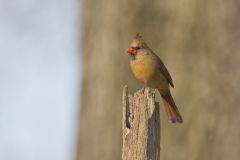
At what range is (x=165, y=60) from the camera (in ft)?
21.4

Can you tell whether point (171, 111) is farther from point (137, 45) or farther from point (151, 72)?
point (137, 45)

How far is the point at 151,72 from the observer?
5531 millimetres

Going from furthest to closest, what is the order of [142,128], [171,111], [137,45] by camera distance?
[171,111] < [137,45] < [142,128]

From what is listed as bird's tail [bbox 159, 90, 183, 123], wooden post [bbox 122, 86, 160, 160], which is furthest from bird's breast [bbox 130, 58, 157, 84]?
wooden post [bbox 122, 86, 160, 160]

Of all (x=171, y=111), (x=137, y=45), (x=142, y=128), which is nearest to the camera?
(x=142, y=128)

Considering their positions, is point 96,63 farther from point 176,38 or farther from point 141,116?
point 141,116

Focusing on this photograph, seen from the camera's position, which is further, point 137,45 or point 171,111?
point 171,111

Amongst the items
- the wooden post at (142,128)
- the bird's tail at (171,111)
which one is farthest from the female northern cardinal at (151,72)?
the wooden post at (142,128)

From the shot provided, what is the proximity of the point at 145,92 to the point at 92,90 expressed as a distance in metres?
2.49

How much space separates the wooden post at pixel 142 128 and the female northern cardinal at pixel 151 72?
1.29m

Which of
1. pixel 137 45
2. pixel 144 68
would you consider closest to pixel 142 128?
pixel 137 45

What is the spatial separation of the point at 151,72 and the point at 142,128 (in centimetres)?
153

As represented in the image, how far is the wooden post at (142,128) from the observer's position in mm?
3973

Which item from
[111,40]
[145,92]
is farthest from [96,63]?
[145,92]
